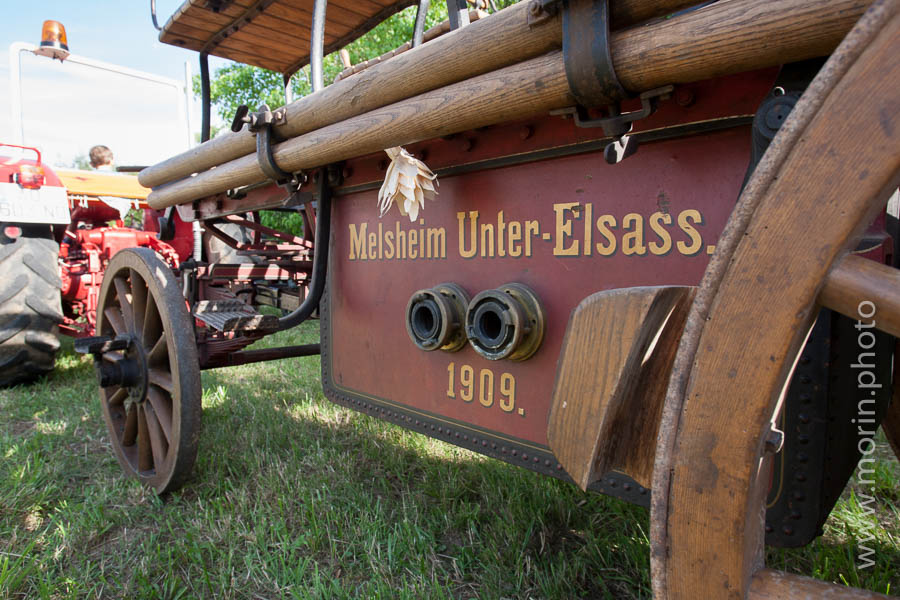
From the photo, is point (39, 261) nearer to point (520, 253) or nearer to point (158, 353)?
point (158, 353)

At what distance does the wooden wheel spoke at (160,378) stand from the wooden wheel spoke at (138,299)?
200 mm

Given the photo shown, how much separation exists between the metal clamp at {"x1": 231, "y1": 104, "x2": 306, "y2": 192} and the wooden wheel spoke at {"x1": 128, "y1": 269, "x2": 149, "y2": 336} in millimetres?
934

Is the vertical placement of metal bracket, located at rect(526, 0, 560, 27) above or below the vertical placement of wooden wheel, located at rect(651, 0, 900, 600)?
above

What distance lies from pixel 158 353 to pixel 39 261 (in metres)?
2.09

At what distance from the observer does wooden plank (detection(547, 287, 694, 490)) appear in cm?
74

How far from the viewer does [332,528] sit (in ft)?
6.40

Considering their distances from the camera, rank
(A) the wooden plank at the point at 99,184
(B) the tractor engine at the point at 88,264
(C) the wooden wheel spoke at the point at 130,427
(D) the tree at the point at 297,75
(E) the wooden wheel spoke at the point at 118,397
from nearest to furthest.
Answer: (C) the wooden wheel spoke at the point at 130,427 < (E) the wooden wheel spoke at the point at 118,397 < (B) the tractor engine at the point at 88,264 < (A) the wooden plank at the point at 99,184 < (D) the tree at the point at 297,75

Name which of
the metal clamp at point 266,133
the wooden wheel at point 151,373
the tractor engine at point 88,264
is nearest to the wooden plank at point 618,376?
the metal clamp at point 266,133

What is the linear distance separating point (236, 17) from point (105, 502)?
210 centimetres

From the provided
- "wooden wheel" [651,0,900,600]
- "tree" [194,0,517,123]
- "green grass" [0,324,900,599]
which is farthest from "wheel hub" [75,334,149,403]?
"tree" [194,0,517,123]

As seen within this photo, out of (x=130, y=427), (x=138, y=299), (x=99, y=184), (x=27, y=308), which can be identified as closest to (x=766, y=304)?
(x=138, y=299)

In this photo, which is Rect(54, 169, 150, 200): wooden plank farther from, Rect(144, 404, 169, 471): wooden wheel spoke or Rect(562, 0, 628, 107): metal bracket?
Rect(562, 0, 628, 107): metal bracket

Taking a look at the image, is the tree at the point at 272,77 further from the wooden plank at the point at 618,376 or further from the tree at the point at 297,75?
the wooden plank at the point at 618,376

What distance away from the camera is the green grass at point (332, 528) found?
5.37ft
